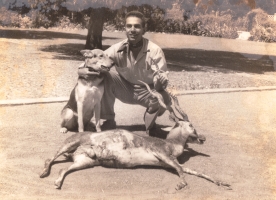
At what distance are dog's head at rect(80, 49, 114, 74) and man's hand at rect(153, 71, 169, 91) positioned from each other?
2.32 ft

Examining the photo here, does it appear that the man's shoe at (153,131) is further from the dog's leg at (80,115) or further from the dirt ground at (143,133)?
the dog's leg at (80,115)

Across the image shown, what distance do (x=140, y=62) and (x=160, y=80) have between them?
0.55m

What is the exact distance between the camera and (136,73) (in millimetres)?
6105

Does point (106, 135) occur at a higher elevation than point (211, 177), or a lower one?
higher

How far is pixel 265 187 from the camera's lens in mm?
4715

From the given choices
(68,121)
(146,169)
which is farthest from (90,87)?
(146,169)

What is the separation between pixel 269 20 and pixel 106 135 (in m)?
10.2

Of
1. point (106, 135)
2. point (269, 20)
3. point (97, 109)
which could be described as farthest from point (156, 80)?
point (269, 20)

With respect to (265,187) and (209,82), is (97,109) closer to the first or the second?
(265,187)

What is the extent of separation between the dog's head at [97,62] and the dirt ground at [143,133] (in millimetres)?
1194

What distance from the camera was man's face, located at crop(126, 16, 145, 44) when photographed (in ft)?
18.9

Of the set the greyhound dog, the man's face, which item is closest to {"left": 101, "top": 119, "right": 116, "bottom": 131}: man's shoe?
the greyhound dog

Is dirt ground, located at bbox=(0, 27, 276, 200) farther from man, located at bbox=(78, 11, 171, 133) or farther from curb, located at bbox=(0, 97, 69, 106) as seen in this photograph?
man, located at bbox=(78, 11, 171, 133)

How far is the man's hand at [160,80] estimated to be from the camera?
222 inches
